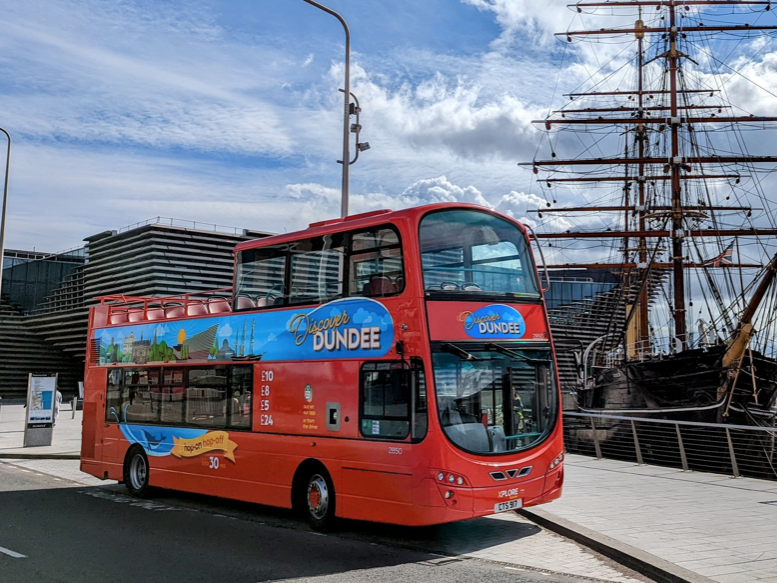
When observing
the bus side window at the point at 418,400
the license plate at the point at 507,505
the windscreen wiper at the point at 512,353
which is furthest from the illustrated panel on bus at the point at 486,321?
the license plate at the point at 507,505

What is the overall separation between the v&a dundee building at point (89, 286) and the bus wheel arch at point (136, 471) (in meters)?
44.7

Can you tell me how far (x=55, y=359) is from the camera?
65.9 meters

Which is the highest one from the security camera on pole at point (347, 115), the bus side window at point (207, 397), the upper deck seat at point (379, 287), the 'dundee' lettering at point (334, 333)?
the security camera on pole at point (347, 115)

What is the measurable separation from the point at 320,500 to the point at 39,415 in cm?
1458

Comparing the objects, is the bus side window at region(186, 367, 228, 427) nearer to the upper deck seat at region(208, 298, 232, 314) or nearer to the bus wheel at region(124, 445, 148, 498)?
the upper deck seat at region(208, 298, 232, 314)

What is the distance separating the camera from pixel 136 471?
14688 mm

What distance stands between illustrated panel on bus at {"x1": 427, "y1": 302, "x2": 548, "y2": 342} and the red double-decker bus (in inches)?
0.7

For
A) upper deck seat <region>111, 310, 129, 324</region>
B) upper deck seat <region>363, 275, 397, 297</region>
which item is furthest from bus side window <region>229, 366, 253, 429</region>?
upper deck seat <region>111, 310, 129, 324</region>

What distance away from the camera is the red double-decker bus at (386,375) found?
940cm

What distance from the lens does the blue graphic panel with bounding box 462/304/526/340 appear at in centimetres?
975

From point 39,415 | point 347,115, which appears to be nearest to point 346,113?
point 347,115

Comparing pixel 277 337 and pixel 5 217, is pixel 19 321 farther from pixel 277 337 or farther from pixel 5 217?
pixel 277 337

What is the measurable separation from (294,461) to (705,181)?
40.0m

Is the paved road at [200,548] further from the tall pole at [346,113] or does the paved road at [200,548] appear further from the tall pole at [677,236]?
the tall pole at [677,236]
